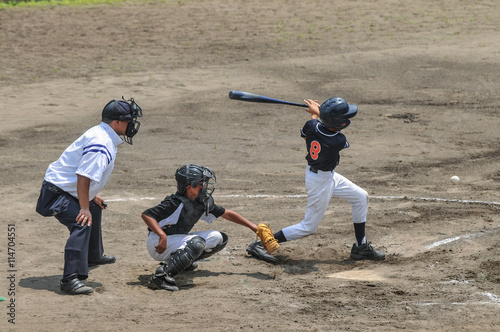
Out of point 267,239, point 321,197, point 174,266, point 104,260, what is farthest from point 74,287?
point 321,197

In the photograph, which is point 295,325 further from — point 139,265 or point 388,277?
point 139,265

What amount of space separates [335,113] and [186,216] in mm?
1856

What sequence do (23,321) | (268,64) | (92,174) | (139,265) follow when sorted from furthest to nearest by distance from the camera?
(268,64) < (139,265) < (92,174) < (23,321)

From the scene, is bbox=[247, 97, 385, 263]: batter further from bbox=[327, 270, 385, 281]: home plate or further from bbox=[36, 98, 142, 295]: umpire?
bbox=[36, 98, 142, 295]: umpire

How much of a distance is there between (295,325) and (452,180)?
5.74m

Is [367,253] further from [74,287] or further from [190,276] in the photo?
[74,287]

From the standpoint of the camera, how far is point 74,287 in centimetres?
634

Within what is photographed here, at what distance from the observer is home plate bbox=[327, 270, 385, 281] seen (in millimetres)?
7094

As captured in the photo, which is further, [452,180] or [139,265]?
[452,180]

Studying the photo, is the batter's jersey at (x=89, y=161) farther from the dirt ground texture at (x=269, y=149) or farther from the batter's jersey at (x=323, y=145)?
the batter's jersey at (x=323, y=145)

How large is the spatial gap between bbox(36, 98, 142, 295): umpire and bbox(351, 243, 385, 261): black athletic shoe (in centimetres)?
281

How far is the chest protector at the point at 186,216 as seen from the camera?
6895 millimetres

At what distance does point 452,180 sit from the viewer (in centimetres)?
1070

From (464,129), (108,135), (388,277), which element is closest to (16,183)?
(108,135)
